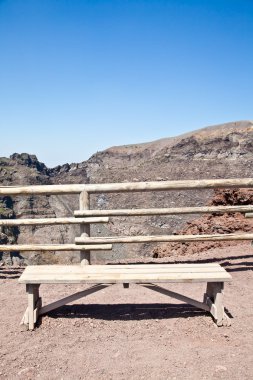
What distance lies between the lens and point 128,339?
12.4 feet

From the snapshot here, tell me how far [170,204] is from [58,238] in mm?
27041

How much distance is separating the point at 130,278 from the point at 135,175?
5254cm

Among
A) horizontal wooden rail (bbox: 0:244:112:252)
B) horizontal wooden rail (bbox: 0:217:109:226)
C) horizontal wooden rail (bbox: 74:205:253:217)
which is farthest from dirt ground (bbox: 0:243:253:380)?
horizontal wooden rail (bbox: 74:205:253:217)

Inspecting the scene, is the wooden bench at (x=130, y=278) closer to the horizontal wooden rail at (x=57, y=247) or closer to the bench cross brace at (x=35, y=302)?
the bench cross brace at (x=35, y=302)

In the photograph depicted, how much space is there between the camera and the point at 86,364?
10.8 ft

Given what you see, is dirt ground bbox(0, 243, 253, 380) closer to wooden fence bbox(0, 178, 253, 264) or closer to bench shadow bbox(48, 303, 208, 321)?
bench shadow bbox(48, 303, 208, 321)

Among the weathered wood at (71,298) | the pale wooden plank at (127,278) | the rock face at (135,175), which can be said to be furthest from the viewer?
the rock face at (135,175)

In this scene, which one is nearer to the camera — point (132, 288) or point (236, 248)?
point (132, 288)

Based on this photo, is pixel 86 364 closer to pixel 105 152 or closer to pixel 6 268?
pixel 6 268

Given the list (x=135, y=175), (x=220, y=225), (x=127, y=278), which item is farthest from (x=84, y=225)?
(x=135, y=175)

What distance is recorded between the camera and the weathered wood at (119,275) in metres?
3.82

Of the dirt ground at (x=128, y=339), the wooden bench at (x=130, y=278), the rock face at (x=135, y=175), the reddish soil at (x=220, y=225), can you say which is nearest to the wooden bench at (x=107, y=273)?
the wooden bench at (x=130, y=278)

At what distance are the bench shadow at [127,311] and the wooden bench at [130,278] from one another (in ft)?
0.89

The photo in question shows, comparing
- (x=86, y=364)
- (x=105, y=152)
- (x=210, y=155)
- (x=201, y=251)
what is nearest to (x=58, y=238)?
(x=210, y=155)
